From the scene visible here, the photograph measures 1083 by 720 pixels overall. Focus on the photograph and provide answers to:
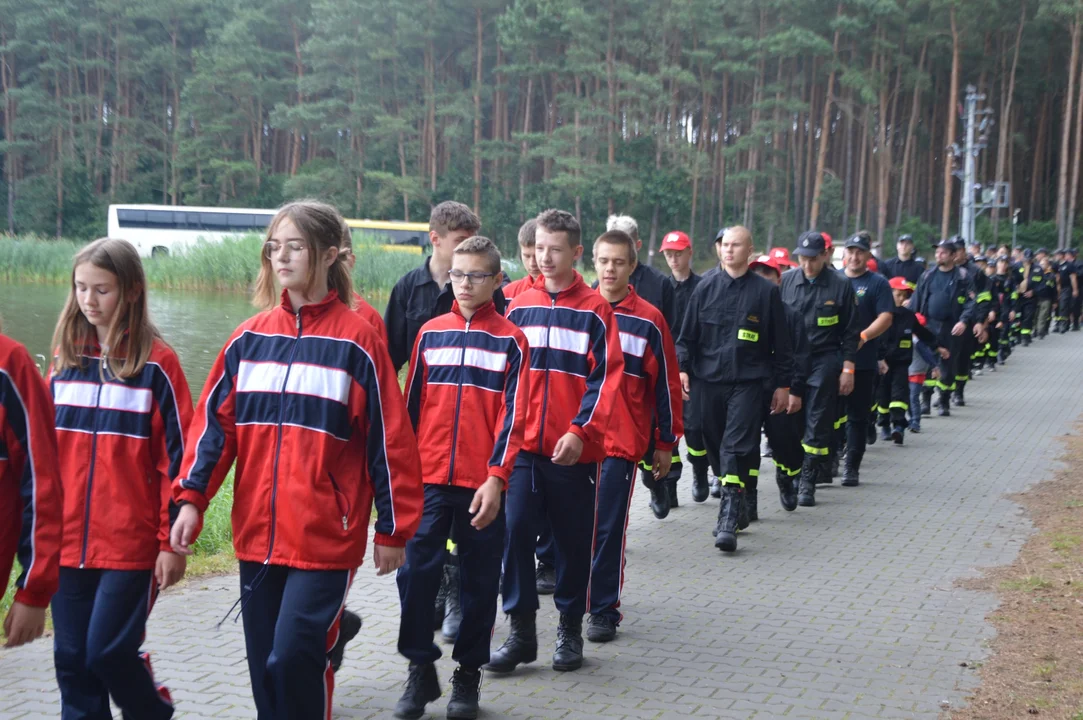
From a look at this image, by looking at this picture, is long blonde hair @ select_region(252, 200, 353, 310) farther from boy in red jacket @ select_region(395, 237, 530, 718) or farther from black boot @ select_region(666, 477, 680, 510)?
black boot @ select_region(666, 477, 680, 510)

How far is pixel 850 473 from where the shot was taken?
37.7 feet

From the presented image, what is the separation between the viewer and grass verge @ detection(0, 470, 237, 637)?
7.60 meters

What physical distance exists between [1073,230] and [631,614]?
194ft

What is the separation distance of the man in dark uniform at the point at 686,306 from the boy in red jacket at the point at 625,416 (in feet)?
6.91

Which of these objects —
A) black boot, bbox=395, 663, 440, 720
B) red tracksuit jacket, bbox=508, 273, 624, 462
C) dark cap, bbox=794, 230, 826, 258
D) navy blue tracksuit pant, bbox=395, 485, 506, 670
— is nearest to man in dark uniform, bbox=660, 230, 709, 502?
dark cap, bbox=794, 230, 826, 258

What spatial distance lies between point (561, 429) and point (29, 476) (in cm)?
289

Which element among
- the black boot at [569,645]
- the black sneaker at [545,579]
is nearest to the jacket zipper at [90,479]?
the black boot at [569,645]

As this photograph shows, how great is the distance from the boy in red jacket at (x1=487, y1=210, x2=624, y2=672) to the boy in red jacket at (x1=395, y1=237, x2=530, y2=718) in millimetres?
559

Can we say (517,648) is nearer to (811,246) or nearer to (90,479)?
(90,479)

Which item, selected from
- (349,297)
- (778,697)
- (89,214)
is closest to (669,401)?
(778,697)

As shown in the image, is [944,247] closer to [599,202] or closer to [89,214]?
[599,202]

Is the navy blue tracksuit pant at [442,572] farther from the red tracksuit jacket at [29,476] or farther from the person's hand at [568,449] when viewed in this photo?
the red tracksuit jacket at [29,476]

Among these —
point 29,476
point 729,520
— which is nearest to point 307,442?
point 29,476

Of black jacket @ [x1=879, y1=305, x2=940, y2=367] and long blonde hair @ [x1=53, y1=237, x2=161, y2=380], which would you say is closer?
long blonde hair @ [x1=53, y1=237, x2=161, y2=380]
